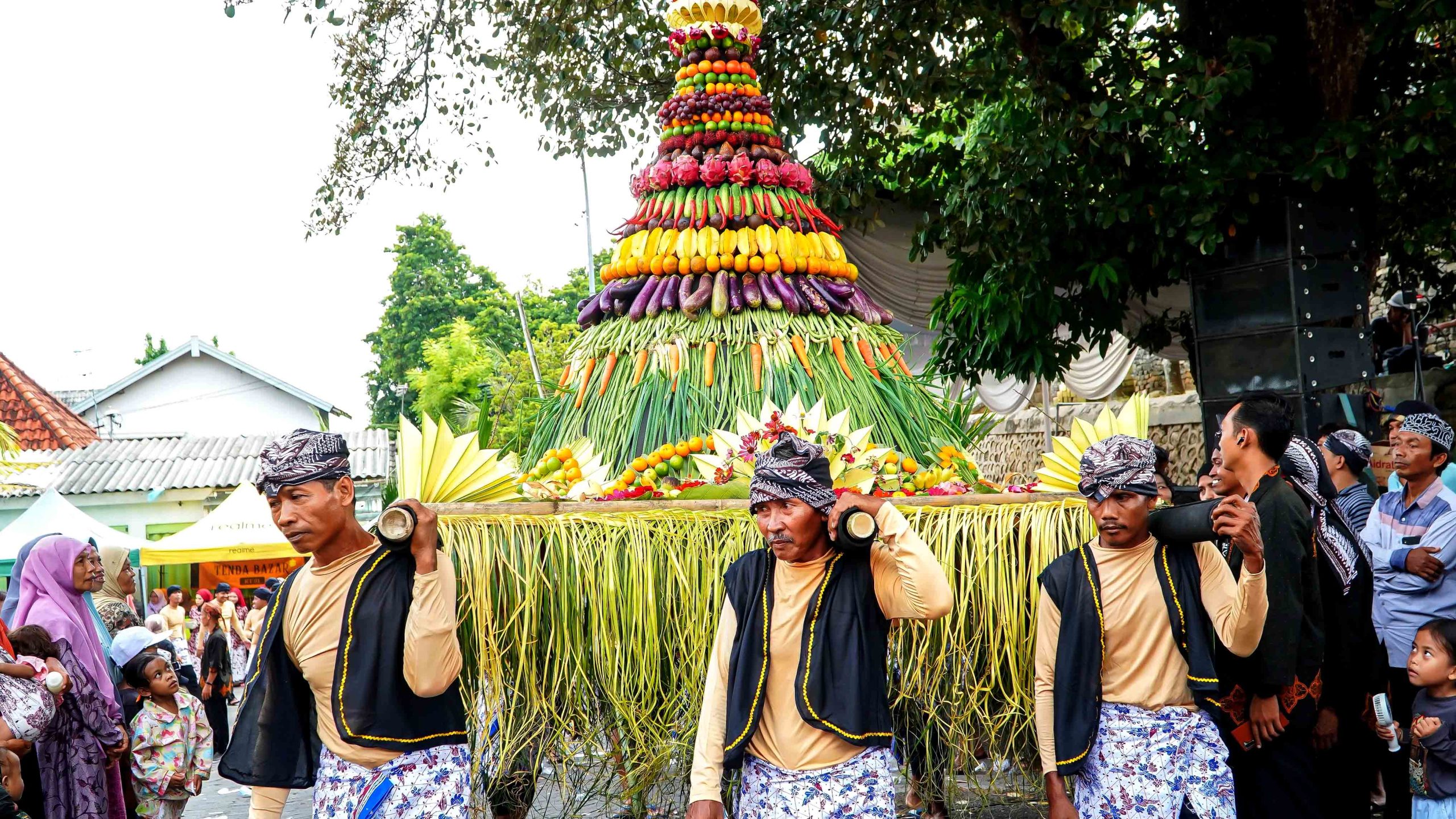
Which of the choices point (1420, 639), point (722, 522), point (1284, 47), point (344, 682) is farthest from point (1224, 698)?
point (1284, 47)

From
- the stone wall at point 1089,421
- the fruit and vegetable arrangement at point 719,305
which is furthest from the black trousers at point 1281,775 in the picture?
the stone wall at point 1089,421

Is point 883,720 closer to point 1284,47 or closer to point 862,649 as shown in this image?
point 862,649

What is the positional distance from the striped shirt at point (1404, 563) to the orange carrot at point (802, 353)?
6.49 ft

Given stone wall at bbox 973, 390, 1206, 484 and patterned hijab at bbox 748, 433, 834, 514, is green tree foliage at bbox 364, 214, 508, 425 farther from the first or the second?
patterned hijab at bbox 748, 433, 834, 514

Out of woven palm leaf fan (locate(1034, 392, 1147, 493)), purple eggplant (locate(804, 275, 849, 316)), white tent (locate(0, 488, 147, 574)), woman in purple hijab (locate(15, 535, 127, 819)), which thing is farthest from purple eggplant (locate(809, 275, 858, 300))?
white tent (locate(0, 488, 147, 574))

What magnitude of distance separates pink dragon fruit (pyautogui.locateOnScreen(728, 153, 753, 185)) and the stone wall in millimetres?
5943

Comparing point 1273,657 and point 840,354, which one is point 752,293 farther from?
point 1273,657

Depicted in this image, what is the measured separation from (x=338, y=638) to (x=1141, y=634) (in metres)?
1.83

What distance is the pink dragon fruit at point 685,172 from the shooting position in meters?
4.66

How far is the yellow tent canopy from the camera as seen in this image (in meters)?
12.7

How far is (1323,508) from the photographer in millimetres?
3338

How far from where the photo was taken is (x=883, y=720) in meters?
2.61

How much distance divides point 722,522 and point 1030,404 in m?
10.2

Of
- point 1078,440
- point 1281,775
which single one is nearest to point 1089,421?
point 1078,440
